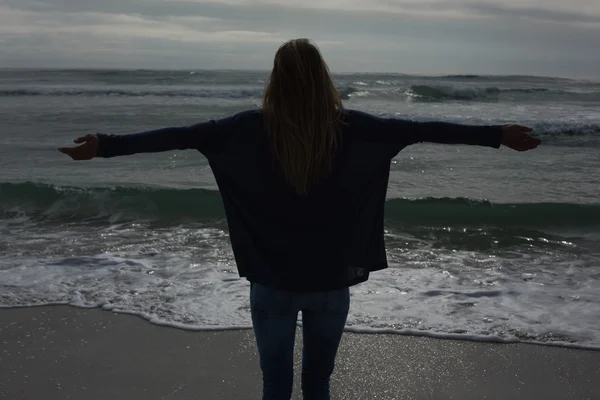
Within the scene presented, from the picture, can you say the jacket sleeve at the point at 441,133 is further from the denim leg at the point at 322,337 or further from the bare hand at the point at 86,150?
the bare hand at the point at 86,150

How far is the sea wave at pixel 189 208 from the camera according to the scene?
883 cm

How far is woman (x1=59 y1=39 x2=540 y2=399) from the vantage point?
2133mm

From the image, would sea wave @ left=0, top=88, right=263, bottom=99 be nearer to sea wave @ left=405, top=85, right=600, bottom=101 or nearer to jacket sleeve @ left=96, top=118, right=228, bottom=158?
sea wave @ left=405, top=85, right=600, bottom=101

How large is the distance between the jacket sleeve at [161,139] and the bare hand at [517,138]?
943 millimetres

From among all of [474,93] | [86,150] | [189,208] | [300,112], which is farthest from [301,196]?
[474,93]

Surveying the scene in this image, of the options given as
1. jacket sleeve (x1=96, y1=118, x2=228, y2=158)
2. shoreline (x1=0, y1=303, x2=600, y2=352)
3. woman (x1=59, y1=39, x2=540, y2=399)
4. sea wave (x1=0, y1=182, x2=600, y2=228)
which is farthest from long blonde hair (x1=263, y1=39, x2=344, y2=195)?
sea wave (x1=0, y1=182, x2=600, y2=228)

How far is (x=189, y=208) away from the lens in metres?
9.34

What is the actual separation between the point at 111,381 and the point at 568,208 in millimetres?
7069

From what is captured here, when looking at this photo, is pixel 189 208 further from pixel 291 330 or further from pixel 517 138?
pixel 517 138

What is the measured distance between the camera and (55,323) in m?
4.88

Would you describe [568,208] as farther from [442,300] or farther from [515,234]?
[442,300]

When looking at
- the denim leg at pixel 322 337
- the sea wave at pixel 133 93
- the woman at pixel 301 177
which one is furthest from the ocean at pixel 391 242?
the sea wave at pixel 133 93

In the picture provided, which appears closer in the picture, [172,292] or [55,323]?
[55,323]

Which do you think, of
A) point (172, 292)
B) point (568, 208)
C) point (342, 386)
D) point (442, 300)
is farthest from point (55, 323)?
point (568, 208)
